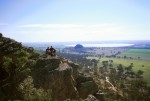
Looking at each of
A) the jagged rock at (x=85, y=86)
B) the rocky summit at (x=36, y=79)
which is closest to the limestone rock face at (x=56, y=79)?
the rocky summit at (x=36, y=79)

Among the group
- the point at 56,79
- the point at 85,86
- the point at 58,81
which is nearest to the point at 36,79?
the point at 56,79

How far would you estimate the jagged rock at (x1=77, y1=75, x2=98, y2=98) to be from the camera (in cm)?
3712

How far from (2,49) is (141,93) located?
4522 cm

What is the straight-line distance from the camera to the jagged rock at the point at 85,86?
3712 centimetres

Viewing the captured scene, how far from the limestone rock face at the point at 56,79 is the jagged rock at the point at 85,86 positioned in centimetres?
189

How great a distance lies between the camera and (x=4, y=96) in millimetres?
28891

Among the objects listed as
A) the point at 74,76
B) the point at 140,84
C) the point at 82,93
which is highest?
the point at 74,76

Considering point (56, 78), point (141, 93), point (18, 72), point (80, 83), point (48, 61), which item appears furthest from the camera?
point (141, 93)

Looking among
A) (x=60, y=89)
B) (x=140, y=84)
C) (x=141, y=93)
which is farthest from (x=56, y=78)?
(x=140, y=84)

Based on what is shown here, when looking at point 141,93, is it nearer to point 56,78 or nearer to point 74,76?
point 74,76

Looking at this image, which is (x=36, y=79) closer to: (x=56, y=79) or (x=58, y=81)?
(x=56, y=79)

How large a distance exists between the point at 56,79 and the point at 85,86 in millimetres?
6457

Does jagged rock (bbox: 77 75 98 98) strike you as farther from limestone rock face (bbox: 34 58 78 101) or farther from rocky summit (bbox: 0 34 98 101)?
limestone rock face (bbox: 34 58 78 101)

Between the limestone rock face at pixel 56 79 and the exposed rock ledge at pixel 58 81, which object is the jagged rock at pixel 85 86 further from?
the limestone rock face at pixel 56 79
